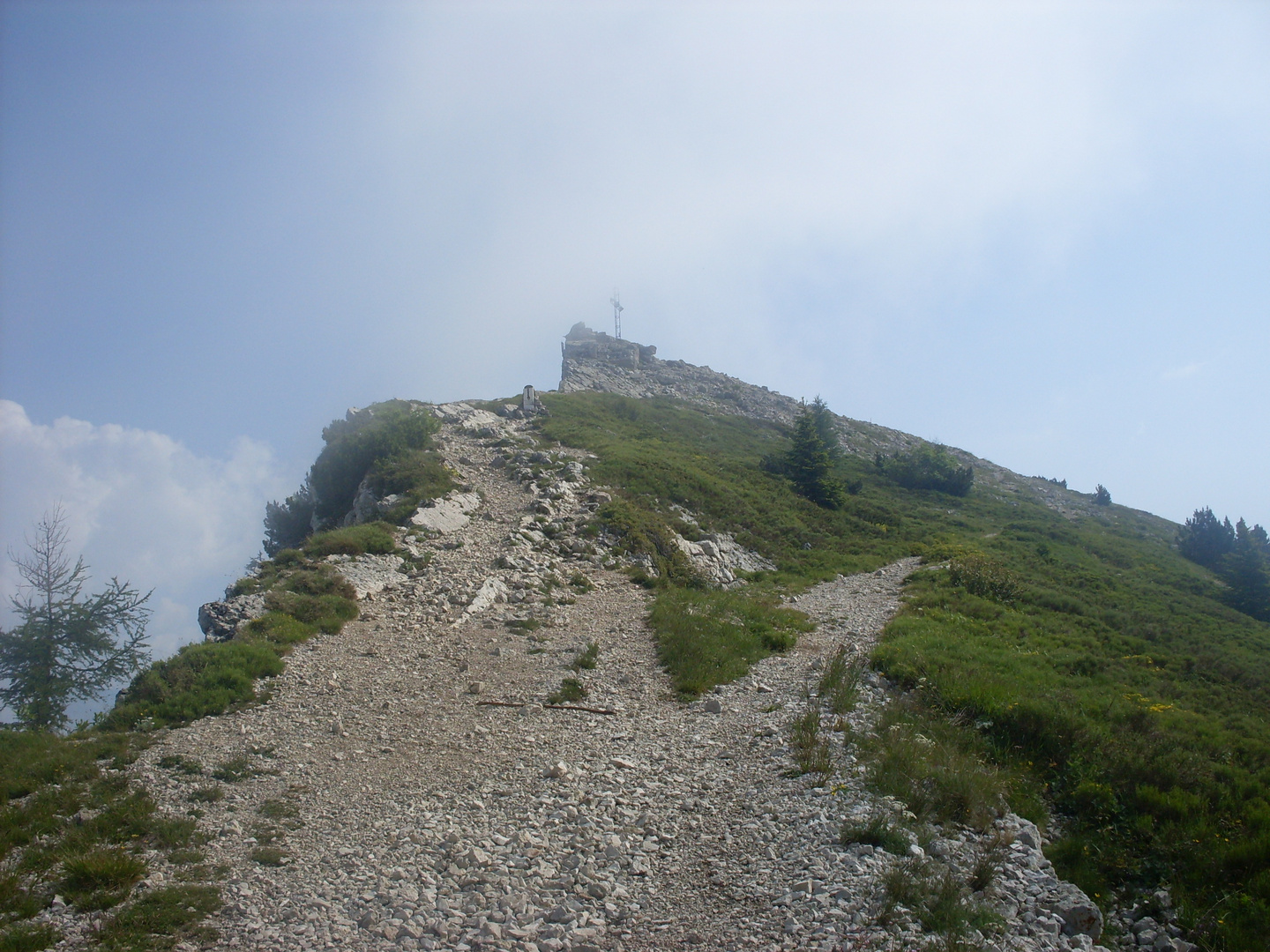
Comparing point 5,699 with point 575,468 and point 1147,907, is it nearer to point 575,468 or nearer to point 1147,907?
point 575,468

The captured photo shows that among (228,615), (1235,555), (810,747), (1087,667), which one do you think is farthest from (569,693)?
(1235,555)

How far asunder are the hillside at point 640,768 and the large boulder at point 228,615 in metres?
0.08

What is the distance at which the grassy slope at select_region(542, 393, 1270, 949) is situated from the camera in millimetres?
8594

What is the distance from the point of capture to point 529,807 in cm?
965

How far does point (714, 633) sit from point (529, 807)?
9699 mm

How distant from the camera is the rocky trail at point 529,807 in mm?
7078

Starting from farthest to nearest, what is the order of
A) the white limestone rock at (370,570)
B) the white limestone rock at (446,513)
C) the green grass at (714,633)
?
the white limestone rock at (446,513) → the white limestone rock at (370,570) → the green grass at (714,633)

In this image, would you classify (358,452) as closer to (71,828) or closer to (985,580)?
(71,828)

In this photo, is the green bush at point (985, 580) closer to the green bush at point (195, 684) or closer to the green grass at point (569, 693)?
Answer: the green grass at point (569, 693)

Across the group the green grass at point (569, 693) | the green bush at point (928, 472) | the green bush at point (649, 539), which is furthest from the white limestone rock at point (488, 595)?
the green bush at point (928, 472)

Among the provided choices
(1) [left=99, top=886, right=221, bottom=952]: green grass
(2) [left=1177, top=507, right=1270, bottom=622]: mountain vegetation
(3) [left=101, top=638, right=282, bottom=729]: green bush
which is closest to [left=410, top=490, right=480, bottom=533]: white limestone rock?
(3) [left=101, top=638, right=282, bottom=729]: green bush

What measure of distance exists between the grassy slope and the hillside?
0.28 feet

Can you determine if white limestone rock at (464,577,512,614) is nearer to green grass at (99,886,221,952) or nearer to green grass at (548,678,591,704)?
green grass at (548,678,591,704)

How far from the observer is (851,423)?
82.8m
